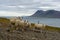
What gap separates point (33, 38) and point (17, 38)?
6.79ft

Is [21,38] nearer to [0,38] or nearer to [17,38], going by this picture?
[17,38]

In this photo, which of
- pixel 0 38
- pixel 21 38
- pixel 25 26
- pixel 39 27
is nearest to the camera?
pixel 0 38

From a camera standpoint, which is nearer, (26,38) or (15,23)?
(26,38)

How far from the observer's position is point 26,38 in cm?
2211

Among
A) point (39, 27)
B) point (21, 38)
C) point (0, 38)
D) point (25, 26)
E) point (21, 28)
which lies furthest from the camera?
point (39, 27)

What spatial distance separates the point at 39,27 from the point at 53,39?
331 inches

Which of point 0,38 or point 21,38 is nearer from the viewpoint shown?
point 0,38

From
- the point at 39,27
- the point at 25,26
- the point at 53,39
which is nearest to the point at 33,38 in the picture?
the point at 53,39

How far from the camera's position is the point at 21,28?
2716cm

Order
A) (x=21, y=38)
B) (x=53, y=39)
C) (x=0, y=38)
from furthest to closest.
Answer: (x=53, y=39) < (x=21, y=38) < (x=0, y=38)

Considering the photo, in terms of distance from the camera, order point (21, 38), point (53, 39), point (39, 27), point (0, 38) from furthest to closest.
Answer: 1. point (39, 27)
2. point (53, 39)
3. point (21, 38)
4. point (0, 38)

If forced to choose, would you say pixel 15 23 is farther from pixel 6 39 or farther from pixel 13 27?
pixel 6 39

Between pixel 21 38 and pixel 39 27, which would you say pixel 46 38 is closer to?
pixel 21 38

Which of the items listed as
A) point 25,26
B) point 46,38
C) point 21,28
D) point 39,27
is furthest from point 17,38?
point 39,27
